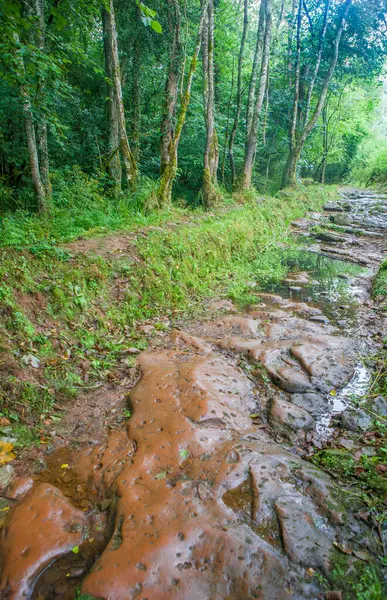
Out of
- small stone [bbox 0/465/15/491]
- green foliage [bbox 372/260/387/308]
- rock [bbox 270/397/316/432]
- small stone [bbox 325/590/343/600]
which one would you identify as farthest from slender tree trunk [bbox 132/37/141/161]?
small stone [bbox 325/590/343/600]

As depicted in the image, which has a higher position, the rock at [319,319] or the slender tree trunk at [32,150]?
the slender tree trunk at [32,150]

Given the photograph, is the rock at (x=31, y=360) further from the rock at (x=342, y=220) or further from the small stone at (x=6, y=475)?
the rock at (x=342, y=220)

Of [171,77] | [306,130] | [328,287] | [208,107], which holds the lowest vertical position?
[328,287]

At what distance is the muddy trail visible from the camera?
1913mm

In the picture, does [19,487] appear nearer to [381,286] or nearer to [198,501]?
[198,501]

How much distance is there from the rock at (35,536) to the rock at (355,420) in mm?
2477

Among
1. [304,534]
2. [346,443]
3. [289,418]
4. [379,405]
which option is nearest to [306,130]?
[379,405]

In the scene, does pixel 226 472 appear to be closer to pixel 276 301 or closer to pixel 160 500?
pixel 160 500

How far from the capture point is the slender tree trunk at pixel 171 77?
829 cm

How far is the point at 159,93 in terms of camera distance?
1420cm

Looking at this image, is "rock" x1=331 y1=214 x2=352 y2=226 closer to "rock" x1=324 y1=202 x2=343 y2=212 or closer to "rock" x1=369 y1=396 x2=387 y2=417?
"rock" x1=324 y1=202 x2=343 y2=212

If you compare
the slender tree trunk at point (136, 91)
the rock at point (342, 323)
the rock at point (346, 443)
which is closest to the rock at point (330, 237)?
the rock at point (342, 323)

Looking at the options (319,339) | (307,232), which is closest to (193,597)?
(319,339)

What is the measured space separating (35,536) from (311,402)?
8.90 feet
